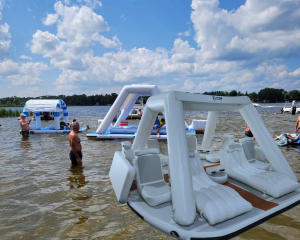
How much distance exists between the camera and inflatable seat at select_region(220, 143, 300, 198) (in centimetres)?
411

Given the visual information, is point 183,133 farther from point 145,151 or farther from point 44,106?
point 44,106

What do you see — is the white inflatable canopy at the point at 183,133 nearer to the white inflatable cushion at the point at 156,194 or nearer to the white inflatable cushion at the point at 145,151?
the white inflatable cushion at the point at 156,194

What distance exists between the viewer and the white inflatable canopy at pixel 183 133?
3.29m

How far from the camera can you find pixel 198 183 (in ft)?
13.6

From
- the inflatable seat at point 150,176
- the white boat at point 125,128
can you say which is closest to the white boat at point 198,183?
the inflatable seat at point 150,176

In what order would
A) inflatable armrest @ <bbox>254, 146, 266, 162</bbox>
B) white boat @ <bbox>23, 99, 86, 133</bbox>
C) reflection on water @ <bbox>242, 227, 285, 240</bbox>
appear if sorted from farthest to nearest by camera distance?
white boat @ <bbox>23, 99, 86, 133</bbox>, inflatable armrest @ <bbox>254, 146, 266, 162</bbox>, reflection on water @ <bbox>242, 227, 285, 240</bbox>

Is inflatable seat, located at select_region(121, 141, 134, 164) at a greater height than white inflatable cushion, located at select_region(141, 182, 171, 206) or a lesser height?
greater

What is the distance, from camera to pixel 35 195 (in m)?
5.29

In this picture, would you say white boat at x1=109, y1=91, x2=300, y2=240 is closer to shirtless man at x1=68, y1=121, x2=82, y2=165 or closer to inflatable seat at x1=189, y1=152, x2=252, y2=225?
inflatable seat at x1=189, y1=152, x2=252, y2=225

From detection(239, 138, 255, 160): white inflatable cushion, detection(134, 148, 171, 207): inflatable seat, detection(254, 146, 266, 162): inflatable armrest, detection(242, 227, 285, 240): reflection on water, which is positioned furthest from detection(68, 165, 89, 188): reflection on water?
detection(254, 146, 266, 162): inflatable armrest

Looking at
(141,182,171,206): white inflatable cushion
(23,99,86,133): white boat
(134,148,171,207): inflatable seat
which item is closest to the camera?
(141,182,171,206): white inflatable cushion

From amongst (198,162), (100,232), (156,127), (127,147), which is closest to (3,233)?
(100,232)

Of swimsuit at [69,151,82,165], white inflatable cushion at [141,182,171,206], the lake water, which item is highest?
white inflatable cushion at [141,182,171,206]

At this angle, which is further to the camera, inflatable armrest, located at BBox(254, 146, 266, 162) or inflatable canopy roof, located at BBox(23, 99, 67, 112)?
inflatable canopy roof, located at BBox(23, 99, 67, 112)
